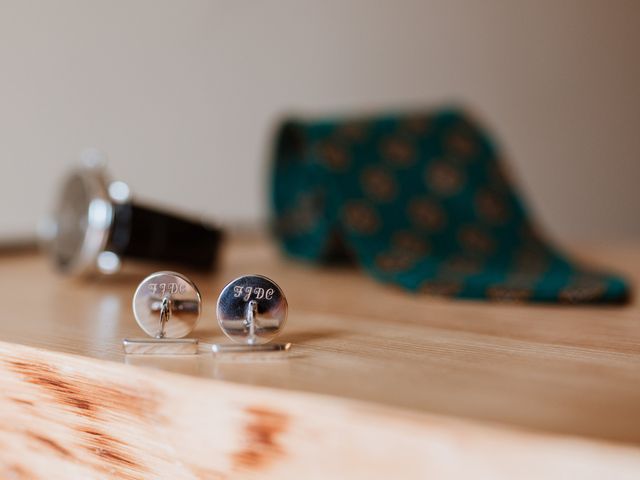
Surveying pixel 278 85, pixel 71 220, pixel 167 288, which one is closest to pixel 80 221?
pixel 71 220

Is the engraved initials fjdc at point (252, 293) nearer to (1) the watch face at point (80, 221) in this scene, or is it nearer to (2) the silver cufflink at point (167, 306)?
(2) the silver cufflink at point (167, 306)

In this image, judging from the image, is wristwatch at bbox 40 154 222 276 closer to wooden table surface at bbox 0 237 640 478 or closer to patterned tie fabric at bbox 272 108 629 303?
wooden table surface at bbox 0 237 640 478

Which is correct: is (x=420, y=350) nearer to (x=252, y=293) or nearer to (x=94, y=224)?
(x=252, y=293)

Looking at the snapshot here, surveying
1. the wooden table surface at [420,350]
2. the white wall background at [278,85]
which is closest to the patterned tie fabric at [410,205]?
the wooden table surface at [420,350]

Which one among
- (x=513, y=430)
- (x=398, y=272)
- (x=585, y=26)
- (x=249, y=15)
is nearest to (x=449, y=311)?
(x=398, y=272)

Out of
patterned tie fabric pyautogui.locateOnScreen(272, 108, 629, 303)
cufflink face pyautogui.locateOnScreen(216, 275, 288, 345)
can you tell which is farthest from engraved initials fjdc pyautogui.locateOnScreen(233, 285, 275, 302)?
patterned tie fabric pyautogui.locateOnScreen(272, 108, 629, 303)

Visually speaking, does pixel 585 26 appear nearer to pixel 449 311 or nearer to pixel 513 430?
pixel 449 311

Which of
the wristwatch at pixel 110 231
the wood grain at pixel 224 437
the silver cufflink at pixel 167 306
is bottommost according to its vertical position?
the wood grain at pixel 224 437

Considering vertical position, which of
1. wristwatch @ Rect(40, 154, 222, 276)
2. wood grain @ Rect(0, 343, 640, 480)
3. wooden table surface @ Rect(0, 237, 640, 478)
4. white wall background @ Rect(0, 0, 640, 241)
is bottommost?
wood grain @ Rect(0, 343, 640, 480)
